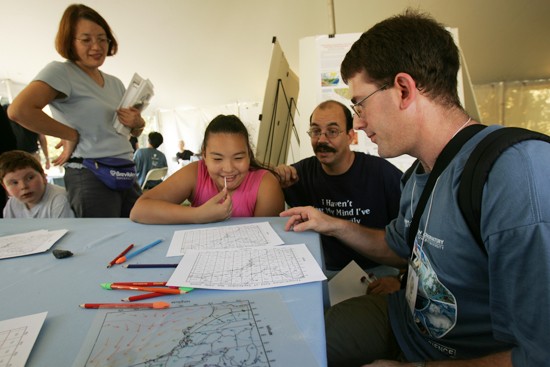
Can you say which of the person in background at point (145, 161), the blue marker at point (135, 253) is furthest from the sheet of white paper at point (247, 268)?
the person in background at point (145, 161)

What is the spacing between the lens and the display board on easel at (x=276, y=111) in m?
2.17

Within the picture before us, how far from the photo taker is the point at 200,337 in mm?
400

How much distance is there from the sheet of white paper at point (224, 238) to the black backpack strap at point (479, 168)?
0.44 metres

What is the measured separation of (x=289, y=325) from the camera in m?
0.42

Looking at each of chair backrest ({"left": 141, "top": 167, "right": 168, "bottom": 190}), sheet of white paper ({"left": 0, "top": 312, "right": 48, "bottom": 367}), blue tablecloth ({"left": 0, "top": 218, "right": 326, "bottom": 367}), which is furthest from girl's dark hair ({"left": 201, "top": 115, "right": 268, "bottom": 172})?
chair backrest ({"left": 141, "top": 167, "right": 168, "bottom": 190})

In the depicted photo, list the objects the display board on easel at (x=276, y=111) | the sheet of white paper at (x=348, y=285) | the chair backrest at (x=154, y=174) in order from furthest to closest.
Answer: the chair backrest at (x=154, y=174) < the display board on easel at (x=276, y=111) < the sheet of white paper at (x=348, y=285)

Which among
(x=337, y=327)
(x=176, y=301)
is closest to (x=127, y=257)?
(x=176, y=301)

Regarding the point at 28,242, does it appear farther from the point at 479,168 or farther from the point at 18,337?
the point at 479,168

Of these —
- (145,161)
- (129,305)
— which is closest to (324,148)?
(129,305)

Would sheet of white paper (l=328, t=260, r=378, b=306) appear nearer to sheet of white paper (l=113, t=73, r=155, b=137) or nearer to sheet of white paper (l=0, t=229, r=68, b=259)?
sheet of white paper (l=0, t=229, r=68, b=259)

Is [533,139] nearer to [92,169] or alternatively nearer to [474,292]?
[474,292]

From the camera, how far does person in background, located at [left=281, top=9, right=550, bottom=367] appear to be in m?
0.40

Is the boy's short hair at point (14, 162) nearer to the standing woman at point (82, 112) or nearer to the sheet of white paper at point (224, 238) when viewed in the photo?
the standing woman at point (82, 112)

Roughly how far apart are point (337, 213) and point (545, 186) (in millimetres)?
974
